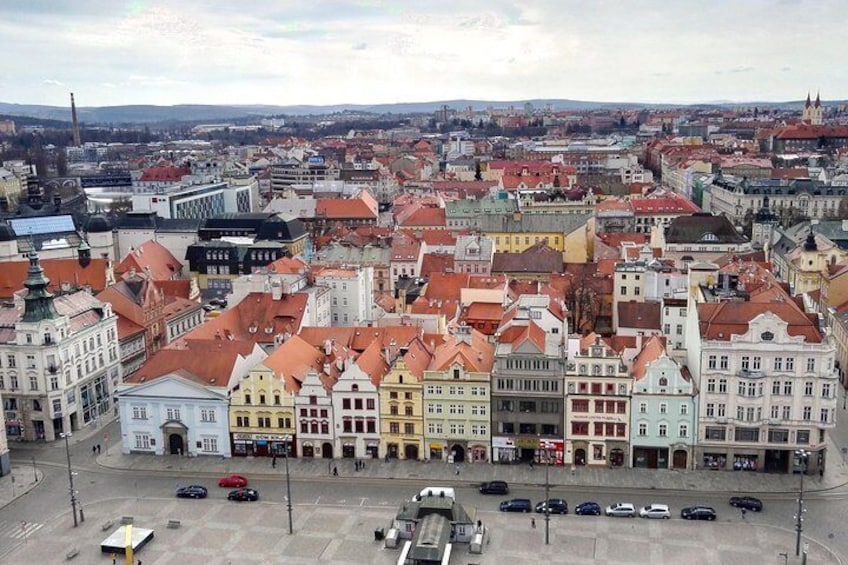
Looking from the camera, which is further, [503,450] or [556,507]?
[503,450]

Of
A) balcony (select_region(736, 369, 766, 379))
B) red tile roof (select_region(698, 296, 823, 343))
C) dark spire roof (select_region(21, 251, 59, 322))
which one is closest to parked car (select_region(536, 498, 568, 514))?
balcony (select_region(736, 369, 766, 379))

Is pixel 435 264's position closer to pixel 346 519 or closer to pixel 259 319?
pixel 259 319

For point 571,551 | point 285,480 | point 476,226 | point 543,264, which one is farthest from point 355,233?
point 571,551

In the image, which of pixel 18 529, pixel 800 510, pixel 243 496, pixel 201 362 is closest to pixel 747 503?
pixel 800 510

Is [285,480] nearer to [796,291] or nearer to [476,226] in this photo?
[796,291]

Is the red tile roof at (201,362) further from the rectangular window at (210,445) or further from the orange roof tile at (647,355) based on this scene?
the orange roof tile at (647,355)
